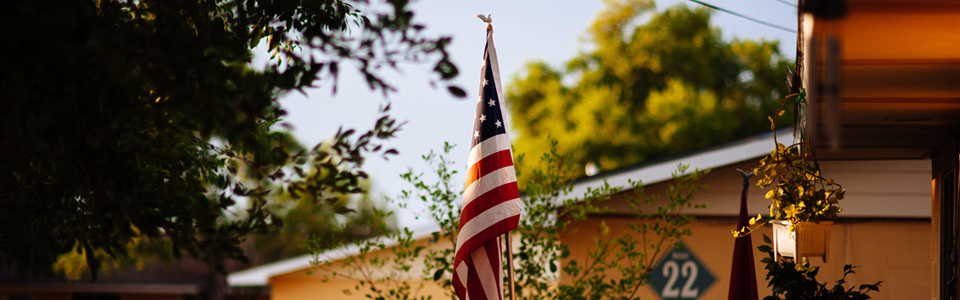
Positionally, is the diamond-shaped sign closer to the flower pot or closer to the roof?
the roof

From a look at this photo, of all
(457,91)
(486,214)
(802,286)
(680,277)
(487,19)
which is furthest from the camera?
(680,277)

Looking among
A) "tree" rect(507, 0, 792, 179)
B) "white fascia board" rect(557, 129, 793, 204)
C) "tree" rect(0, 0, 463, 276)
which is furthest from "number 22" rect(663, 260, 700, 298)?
"tree" rect(507, 0, 792, 179)

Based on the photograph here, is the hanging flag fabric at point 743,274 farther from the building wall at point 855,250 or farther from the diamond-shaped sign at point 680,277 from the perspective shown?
the diamond-shaped sign at point 680,277

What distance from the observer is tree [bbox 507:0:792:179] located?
20.2m

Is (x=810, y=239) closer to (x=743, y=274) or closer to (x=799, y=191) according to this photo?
(x=799, y=191)

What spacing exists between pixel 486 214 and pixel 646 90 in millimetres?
19378

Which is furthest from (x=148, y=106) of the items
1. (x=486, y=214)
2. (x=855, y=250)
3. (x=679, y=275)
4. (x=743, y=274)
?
(x=855, y=250)

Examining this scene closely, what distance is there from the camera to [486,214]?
4.23 m

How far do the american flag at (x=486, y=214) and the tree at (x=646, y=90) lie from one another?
631 inches

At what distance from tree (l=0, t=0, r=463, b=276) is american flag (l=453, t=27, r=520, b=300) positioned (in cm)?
155

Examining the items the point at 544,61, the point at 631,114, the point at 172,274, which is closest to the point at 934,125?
the point at 631,114

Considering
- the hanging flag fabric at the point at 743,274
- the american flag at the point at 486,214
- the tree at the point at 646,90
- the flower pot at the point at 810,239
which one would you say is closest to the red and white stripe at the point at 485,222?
the american flag at the point at 486,214

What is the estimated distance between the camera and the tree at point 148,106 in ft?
6.20

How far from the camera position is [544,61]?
24156 mm
